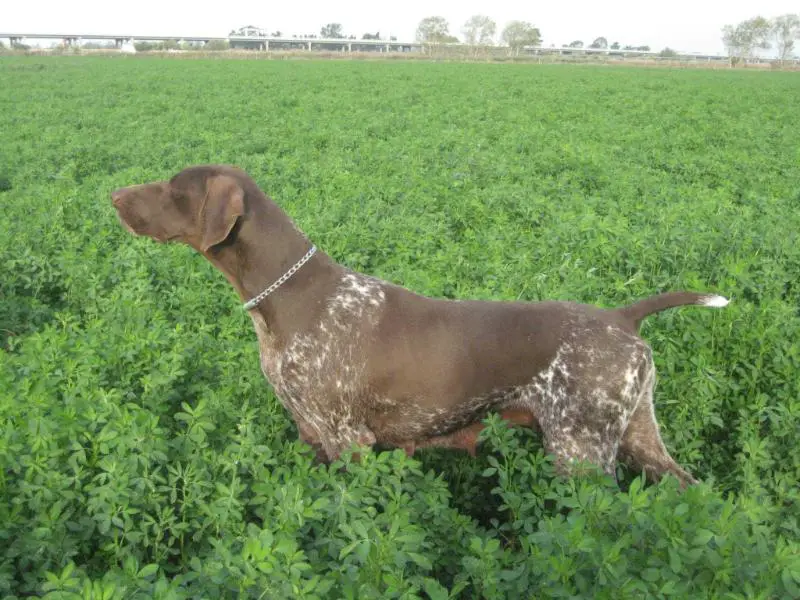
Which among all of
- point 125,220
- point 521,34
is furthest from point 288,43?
point 125,220

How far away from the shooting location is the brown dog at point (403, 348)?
11.3 feet

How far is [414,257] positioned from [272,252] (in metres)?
3.12

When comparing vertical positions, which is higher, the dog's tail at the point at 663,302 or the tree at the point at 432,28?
the dog's tail at the point at 663,302

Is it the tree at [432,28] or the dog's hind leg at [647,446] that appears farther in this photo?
the tree at [432,28]

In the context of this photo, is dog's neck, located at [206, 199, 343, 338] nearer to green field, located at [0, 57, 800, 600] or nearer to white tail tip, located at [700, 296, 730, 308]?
green field, located at [0, 57, 800, 600]

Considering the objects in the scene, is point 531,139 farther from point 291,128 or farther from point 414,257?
point 414,257

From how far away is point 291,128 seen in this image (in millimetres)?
16906

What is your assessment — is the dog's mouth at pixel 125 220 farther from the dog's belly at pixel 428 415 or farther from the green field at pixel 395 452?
the dog's belly at pixel 428 415

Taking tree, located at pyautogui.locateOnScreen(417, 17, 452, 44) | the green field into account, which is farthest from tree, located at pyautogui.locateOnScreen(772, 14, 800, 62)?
the green field

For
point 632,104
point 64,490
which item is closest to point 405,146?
point 64,490

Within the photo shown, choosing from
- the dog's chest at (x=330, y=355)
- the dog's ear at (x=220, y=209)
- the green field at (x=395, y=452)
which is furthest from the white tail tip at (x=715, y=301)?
the dog's ear at (x=220, y=209)

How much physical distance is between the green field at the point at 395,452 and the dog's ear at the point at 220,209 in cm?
73

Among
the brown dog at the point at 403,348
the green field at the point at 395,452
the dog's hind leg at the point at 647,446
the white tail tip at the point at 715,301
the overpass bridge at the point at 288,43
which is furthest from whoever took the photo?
the overpass bridge at the point at 288,43

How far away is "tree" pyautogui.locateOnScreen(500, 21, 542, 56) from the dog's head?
471 ft
